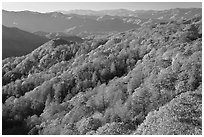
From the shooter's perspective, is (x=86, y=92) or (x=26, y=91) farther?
(x=26, y=91)

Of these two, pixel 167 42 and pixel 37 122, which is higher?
pixel 167 42

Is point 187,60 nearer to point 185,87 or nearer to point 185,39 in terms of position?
point 185,87

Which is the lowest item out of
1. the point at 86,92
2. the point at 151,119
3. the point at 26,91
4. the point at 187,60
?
the point at 26,91

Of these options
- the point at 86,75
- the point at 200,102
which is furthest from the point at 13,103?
the point at 200,102

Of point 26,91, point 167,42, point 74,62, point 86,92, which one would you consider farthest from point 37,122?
point 167,42

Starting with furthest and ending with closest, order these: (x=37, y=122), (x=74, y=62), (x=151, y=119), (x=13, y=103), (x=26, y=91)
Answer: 1. (x=74, y=62)
2. (x=26, y=91)
3. (x=13, y=103)
4. (x=37, y=122)
5. (x=151, y=119)

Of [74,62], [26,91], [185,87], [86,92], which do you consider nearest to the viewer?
[185,87]
